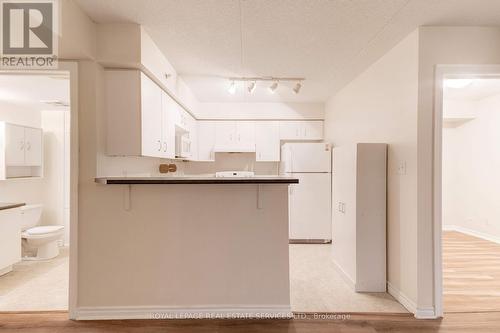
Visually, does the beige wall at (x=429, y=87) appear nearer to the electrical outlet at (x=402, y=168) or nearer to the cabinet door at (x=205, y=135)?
the electrical outlet at (x=402, y=168)

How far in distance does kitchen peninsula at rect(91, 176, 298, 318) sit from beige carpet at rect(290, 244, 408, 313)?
0.42m

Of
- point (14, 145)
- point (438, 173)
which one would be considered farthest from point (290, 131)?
point (14, 145)

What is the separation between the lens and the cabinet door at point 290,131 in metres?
5.17

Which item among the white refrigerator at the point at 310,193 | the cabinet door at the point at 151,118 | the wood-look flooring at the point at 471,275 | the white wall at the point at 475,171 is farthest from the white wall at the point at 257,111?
the wood-look flooring at the point at 471,275

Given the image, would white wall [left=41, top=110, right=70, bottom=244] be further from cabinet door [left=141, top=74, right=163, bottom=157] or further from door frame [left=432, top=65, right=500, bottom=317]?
door frame [left=432, top=65, right=500, bottom=317]

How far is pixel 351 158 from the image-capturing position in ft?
9.82

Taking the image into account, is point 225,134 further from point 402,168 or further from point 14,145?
point 402,168

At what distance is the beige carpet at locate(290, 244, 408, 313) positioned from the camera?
2525mm

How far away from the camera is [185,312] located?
7.70ft

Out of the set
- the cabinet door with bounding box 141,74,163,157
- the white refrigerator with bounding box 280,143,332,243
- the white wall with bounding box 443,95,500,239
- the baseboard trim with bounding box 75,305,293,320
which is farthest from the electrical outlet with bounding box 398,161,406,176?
the white wall with bounding box 443,95,500,239

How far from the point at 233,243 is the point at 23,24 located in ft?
7.41

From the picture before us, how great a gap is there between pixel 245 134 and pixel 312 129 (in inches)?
49.8

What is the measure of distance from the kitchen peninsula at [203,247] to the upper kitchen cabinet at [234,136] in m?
2.82

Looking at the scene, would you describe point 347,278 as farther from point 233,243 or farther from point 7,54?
point 7,54
